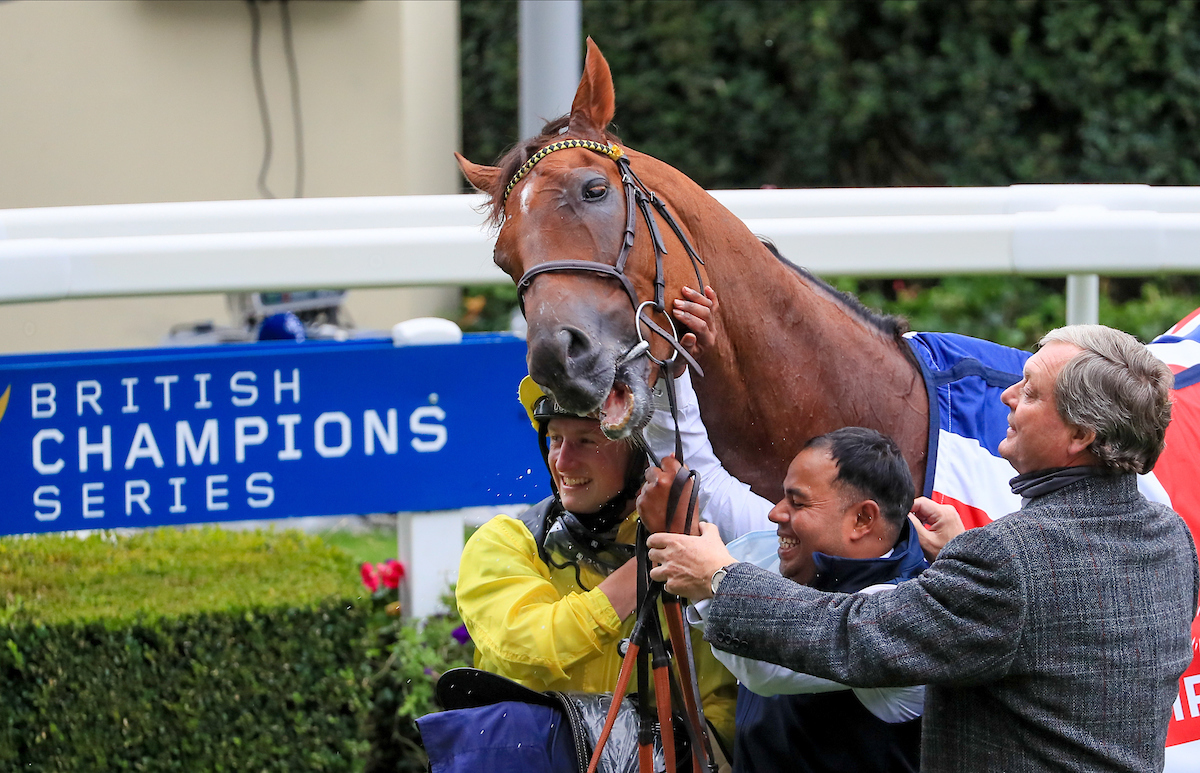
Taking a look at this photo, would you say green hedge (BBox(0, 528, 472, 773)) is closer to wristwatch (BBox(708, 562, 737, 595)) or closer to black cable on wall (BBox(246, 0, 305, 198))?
wristwatch (BBox(708, 562, 737, 595))

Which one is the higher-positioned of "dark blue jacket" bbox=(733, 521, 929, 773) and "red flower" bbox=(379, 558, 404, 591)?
"dark blue jacket" bbox=(733, 521, 929, 773)

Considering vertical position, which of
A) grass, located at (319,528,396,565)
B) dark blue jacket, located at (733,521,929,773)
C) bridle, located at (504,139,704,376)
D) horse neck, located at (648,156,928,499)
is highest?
bridle, located at (504,139,704,376)

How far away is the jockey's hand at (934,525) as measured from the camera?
6.56 ft

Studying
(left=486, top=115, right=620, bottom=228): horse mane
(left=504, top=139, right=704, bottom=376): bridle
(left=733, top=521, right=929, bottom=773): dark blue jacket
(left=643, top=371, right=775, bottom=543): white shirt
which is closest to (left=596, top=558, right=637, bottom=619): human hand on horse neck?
(left=643, top=371, right=775, bottom=543): white shirt

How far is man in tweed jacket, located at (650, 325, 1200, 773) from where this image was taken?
5.20ft

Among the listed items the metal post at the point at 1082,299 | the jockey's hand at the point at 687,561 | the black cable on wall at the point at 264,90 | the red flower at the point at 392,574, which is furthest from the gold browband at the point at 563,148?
the black cable on wall at the point at 264,90

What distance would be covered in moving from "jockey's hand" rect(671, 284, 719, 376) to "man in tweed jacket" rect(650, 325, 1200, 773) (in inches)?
15.6

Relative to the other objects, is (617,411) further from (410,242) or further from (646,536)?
(410,242)

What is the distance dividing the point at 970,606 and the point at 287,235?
1693 millimetres

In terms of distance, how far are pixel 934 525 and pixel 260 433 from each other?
5.60 feet

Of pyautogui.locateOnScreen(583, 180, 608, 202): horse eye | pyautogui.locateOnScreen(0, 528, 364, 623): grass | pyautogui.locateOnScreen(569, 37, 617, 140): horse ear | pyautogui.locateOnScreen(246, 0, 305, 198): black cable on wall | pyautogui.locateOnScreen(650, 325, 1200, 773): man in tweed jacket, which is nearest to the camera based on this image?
pyautogui.locateOnScreen(650, 325, 1200, 773): man in tweed jacket

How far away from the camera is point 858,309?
2305 mm

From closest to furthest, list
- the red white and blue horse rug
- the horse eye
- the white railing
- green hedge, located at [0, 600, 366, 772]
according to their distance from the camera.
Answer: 1. the horse eye
2. the red white and blue horse rug
3. the white railing
4. green hedge, located at [0, 600, 366, 772]

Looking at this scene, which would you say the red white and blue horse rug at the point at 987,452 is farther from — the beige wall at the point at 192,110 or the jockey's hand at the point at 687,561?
the beige wall at the point at 192,110
